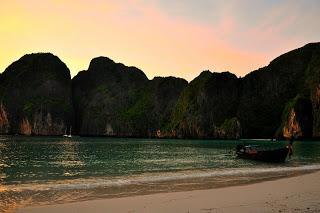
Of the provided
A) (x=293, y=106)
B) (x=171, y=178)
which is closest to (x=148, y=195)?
(x=171, y=178)

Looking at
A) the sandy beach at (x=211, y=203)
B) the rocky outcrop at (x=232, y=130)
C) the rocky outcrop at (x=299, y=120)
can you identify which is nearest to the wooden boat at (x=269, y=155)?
the sandy beach at (x=211, y=203)

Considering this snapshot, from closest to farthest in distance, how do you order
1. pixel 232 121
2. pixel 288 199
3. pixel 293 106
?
1. pixel 288 199
2. pixel 293 106
3. pixel 232 121

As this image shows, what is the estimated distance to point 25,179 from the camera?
91.3 feet

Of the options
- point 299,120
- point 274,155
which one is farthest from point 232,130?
point 274,155

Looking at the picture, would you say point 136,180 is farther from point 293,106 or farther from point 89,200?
point 293,106

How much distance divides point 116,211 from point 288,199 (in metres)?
7.59

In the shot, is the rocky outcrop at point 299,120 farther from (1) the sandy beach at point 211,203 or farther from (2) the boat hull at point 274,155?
(1) the sandy beach at point 211,203

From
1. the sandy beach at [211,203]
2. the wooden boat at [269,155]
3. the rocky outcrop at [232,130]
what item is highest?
the rocky outcrop at [232,130]

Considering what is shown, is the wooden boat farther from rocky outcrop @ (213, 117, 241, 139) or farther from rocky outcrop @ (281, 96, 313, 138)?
rocky outcrop @ (213, 117, 241, 139)

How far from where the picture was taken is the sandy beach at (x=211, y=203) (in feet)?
50.2

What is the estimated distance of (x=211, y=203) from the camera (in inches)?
661

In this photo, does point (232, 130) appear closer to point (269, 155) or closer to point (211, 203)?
point (269, 155)

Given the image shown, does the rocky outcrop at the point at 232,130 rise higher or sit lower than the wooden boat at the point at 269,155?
higher

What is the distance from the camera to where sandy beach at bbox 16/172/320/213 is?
50.2 ft
